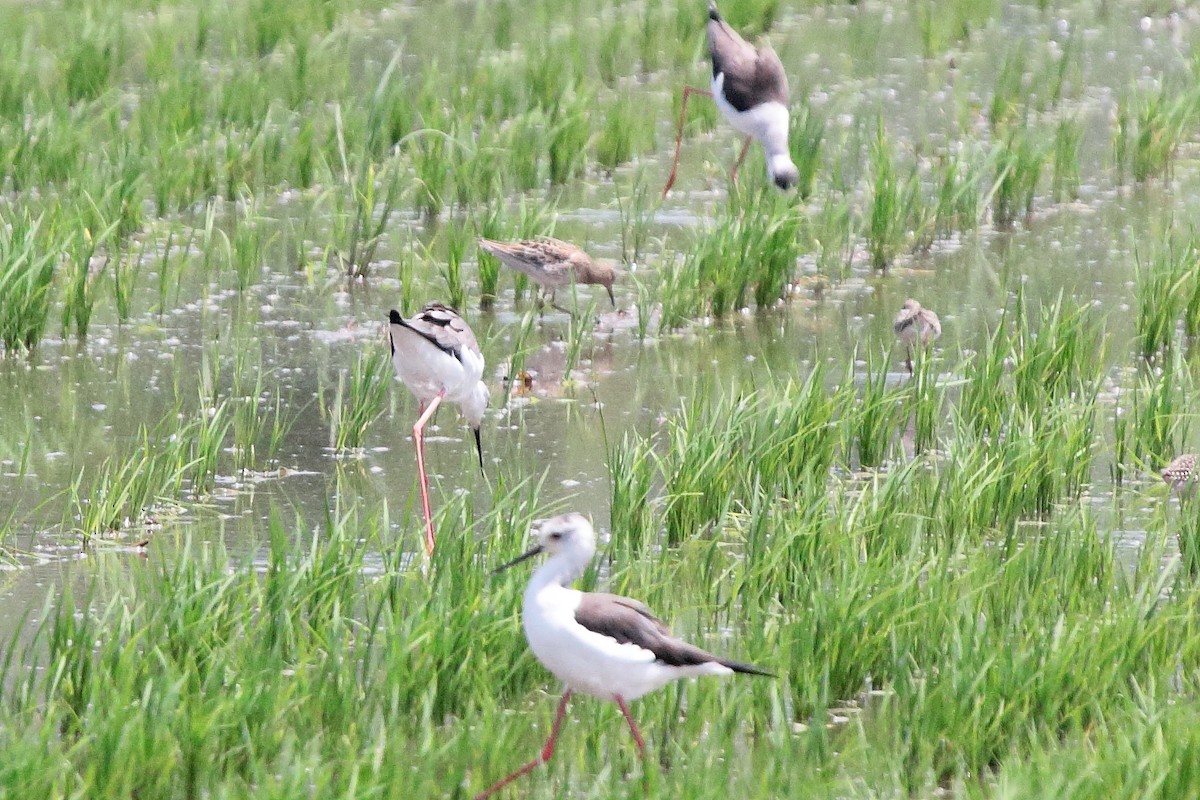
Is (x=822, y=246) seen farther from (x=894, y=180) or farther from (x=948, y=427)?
(x=948, y=427)

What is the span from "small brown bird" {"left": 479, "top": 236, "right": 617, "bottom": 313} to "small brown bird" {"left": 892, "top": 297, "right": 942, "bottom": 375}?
132 centimetres

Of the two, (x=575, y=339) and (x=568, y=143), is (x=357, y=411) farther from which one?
(x=568, y=143)

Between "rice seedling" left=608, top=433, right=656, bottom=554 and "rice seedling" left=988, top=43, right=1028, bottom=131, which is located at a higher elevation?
"rice seedling" left=608, top=433, right=656, bottom=554

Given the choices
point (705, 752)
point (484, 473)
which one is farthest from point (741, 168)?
point (705, 752)

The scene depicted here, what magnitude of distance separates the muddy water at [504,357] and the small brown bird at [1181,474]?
126 millimetres

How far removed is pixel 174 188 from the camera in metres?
9.88

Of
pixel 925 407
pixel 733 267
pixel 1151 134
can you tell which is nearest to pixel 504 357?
pixel 733 267

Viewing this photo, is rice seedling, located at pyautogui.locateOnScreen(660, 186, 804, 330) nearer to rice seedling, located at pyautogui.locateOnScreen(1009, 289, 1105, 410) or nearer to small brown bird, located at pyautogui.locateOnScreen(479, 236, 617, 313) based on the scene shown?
small brown bird, located at pyautogui.locateOnScreen(479, 236, 617, 313)

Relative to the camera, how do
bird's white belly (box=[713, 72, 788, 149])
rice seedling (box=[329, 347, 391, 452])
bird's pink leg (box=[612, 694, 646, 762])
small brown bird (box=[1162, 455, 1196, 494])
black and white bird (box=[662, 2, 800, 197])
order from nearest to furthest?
bird's pink leg (box=[612, 694, 646, 762]), small brown bird (box=[1162, 455, 1196, 494]), rice seedling (box=[329, 347, 391, 452]), black and white bird (box=[662, 2, 800, 197]), bird's white belly (box=[713, 72, 788, 149])

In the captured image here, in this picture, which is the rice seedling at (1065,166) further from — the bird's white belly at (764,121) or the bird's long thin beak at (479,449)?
the bird's long thin beak at (479,449)

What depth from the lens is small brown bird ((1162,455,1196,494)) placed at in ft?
21.4

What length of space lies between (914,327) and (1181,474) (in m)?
1.75

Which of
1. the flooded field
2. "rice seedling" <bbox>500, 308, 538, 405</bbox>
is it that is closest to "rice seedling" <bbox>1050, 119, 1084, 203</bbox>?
the flooded field

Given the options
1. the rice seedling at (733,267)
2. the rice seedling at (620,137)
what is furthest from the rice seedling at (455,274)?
the rice seedling at (620,137)
